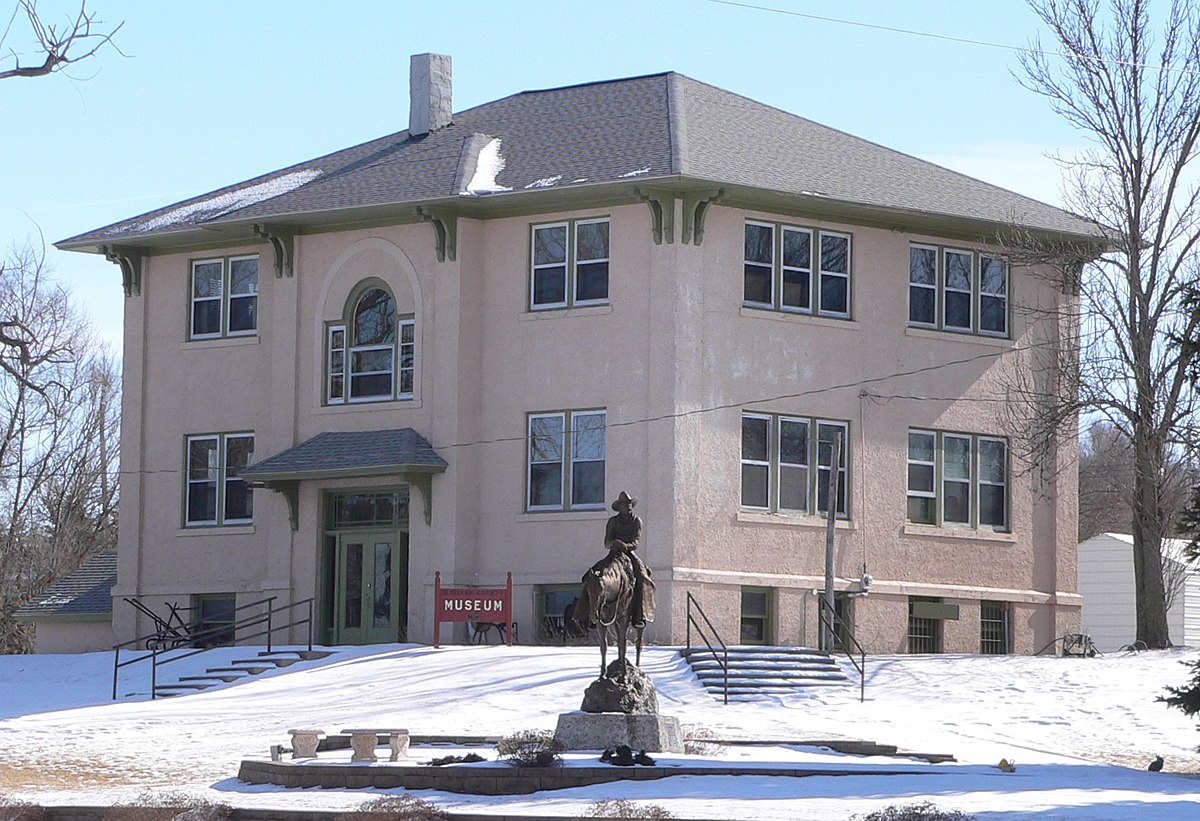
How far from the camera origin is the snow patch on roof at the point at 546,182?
3434 cm

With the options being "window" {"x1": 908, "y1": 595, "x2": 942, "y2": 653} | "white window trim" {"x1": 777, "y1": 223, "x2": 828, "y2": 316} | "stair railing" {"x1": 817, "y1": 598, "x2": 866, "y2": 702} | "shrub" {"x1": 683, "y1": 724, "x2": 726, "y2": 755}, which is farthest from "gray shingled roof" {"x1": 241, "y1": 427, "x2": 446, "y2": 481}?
"shrub" {"x1": 683, "y1": 724, "x2": 726, "y2": 755}

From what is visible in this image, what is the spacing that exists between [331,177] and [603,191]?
6629 mm

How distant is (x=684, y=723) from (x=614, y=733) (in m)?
5.14

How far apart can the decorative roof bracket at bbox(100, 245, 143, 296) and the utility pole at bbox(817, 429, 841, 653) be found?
14176 millimetres

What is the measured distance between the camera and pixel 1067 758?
79.1 feet

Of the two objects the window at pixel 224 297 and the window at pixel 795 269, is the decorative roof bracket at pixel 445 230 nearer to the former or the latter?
the window at pixel 224 297

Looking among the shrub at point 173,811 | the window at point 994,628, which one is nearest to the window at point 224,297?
the window at point 994,628

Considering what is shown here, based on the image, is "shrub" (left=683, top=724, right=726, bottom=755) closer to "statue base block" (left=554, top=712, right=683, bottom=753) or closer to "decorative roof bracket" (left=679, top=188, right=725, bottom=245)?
"statue base block" (left=554, top=712, right=683, bottom=753)

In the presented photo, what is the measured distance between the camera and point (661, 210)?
111ft

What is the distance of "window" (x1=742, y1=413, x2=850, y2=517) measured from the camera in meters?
34.6

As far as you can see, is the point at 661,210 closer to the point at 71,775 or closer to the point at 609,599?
the point at 609,599

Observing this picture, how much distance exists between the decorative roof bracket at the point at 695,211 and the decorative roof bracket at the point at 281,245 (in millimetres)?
7959

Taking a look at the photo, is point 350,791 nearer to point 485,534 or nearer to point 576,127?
point 485,534

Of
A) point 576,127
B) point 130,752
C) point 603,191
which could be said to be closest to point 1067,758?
point 130,752
